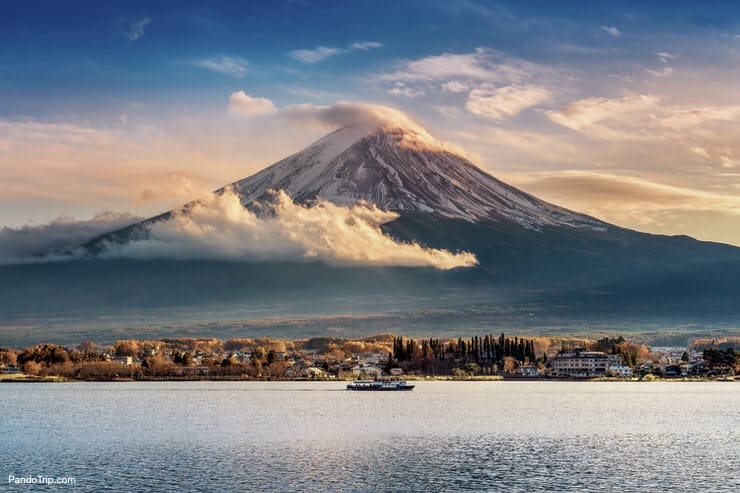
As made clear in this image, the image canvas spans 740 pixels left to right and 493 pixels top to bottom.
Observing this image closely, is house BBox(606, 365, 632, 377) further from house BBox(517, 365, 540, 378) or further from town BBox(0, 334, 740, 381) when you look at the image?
house BBox(517, 365, 540, 378)

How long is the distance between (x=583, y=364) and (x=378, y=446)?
408 feet

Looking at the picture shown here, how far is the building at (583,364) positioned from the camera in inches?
6988

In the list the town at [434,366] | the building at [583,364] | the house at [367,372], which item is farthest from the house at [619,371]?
the house at [367,372]

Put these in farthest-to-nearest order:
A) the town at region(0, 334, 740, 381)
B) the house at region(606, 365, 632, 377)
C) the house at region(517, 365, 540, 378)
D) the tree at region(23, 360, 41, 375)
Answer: the tree at region(23, 360, 41, 375) → the house at region(517, 365, 540, 378) → the town at region(0, 334, 740, 381) → the house at region(606, 365, 632, 377)

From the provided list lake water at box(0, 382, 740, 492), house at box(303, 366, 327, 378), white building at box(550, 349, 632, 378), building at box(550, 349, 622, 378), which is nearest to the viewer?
lake water at box(0, 382, 740, 492)

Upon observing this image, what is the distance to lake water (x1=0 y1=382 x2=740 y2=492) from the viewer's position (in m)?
46.1

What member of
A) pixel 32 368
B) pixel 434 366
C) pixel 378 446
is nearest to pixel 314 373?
pixel 434 366

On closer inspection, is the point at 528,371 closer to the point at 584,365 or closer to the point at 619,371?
the point at 584,365

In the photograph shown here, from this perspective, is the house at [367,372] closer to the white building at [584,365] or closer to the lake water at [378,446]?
the white building at [584,365]

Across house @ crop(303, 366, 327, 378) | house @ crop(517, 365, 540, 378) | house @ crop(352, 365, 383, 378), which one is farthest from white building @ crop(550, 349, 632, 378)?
house @ crop(303, 366, 327, 378)

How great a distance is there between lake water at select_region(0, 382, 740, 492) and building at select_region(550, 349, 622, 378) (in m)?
77.7

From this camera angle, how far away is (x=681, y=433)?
66.4 m

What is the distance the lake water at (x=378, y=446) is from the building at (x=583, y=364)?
77.7 m

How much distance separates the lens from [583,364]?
179 metres
